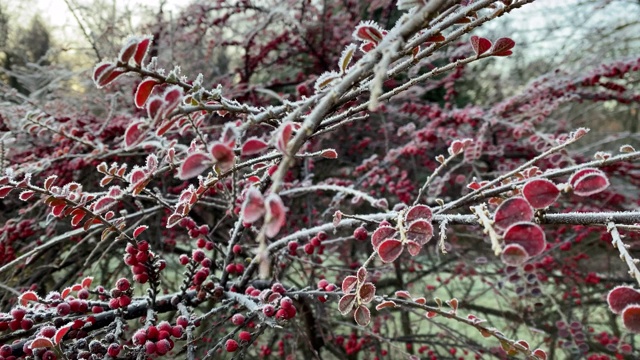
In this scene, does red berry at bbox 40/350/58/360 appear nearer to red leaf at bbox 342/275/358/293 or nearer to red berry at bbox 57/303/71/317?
red berry at bbox 57/303/71/317

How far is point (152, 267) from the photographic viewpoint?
1.16m

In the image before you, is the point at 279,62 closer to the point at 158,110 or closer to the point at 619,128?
the point at 158,110

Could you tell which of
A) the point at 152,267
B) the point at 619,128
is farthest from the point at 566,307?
the point at 619,128

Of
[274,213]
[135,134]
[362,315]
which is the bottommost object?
[362,315]

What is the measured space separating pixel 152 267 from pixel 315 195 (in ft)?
6.36

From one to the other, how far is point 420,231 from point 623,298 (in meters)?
0.31

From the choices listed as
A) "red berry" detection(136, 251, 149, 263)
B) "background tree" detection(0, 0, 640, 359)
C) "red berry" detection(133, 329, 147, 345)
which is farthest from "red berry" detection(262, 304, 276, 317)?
"red berry" detection(136, 251, 149, 263)

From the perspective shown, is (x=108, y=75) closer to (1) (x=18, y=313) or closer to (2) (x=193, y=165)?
(2) (x=193, y=165)

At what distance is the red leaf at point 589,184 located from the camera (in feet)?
2.21

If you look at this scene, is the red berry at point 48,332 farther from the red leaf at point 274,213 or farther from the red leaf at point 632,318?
the red leaf at point 632,318

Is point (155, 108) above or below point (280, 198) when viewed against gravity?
above

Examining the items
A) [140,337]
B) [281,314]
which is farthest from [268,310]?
[140,337]

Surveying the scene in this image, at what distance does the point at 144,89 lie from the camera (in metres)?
0.71

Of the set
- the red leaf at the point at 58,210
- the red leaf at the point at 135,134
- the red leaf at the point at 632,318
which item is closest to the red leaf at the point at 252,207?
the red leaf at the point at 135,134
